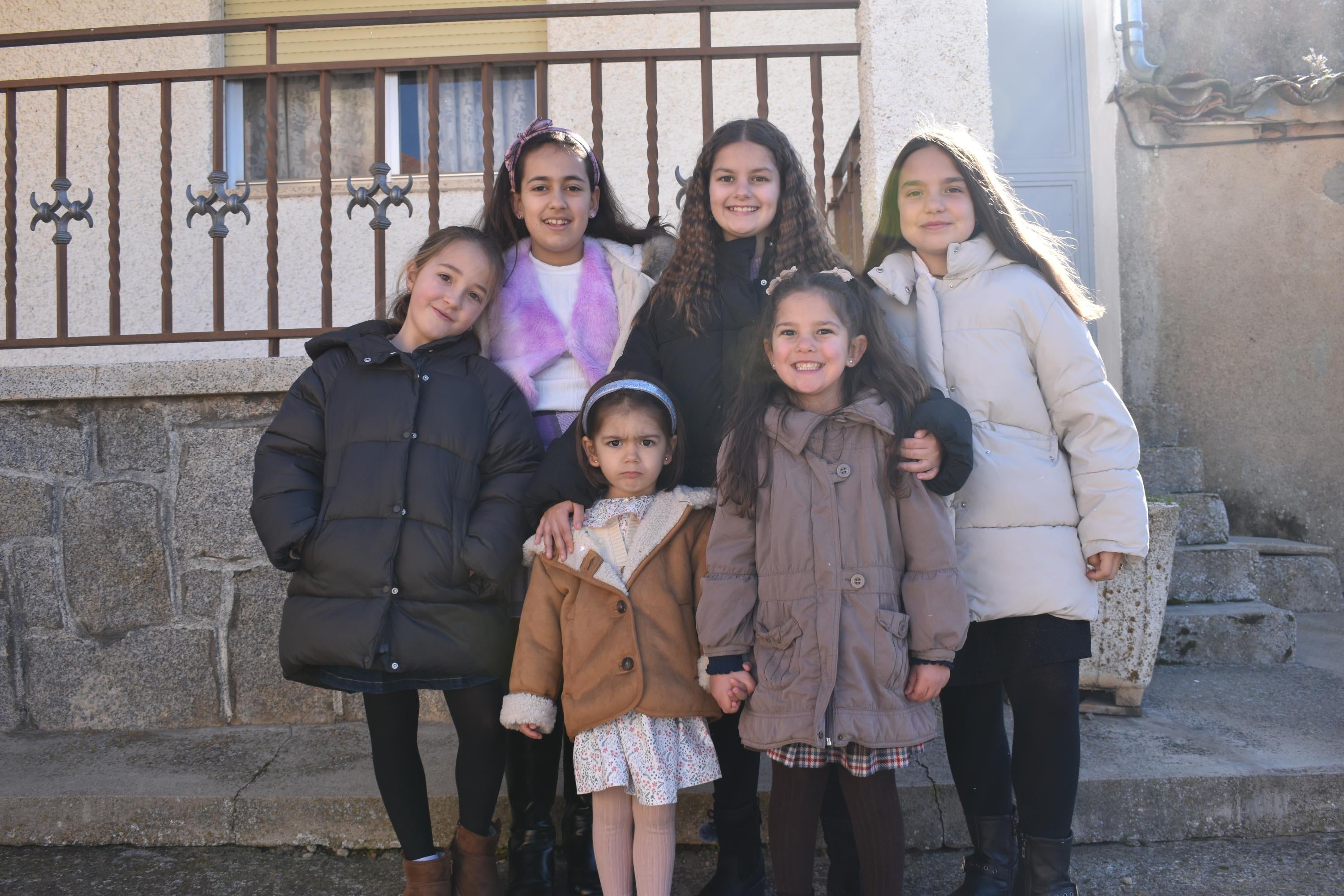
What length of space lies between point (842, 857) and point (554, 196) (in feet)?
5.60

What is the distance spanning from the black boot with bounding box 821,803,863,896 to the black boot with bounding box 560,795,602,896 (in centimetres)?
55

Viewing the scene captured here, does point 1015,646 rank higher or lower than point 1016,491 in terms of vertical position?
lower

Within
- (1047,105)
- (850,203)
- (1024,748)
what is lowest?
(1024,748)

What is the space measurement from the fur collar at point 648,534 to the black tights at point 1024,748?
73 centimetres

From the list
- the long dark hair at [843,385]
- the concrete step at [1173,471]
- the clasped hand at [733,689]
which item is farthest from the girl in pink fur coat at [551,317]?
the concrete step at [1173,471]

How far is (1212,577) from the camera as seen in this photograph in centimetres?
374

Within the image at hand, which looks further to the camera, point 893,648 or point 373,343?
point 373,343

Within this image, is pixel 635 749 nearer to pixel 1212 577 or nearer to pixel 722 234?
pixel 722 234

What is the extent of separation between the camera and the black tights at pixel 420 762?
214 cm

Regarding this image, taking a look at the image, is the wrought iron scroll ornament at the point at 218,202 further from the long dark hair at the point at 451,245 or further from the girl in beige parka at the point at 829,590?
the girl in beige parka at the point at 829,590

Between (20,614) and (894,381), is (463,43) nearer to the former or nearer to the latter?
(20,614)

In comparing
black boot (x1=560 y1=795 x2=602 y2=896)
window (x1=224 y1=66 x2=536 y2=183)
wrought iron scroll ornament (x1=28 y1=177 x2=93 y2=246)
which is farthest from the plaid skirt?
window (x1=224 y1=66 x2=536 y2=183)

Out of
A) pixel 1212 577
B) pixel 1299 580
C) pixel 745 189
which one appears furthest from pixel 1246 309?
pixel 745 189

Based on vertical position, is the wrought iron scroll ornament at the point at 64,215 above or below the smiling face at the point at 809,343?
above
